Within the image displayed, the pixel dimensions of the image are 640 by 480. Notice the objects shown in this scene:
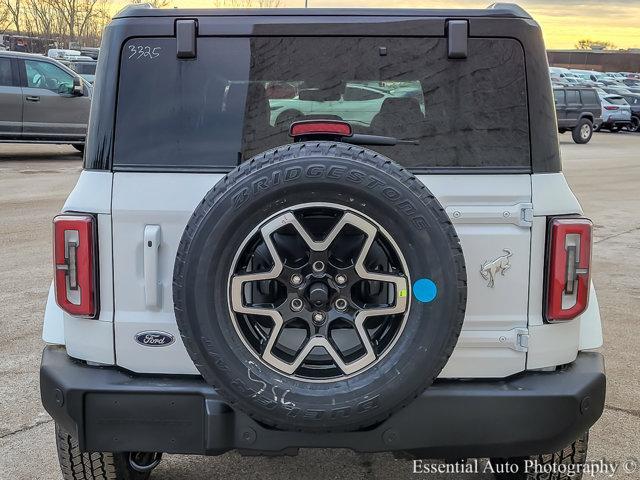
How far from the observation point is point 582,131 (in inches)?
953

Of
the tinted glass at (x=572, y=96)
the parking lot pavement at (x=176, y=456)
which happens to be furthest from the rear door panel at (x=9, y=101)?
the tinted glass at (x=572, y=96)

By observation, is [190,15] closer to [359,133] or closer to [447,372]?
[359,133]

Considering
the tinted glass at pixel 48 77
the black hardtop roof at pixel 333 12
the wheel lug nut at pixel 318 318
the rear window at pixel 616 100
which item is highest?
the black hardtop roof at pixel 333 12

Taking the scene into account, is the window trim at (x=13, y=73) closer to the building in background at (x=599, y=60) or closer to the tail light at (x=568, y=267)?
the tail light at (x=568, y=267)

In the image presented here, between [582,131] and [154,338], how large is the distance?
77.8ft

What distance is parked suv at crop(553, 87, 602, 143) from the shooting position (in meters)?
24.0

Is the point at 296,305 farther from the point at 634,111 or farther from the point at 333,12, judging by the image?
the point at 634,111

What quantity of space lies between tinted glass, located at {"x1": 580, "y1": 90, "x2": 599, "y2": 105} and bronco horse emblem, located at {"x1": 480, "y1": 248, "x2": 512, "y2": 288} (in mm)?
23598

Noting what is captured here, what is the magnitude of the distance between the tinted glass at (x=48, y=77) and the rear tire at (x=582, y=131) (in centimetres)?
1617

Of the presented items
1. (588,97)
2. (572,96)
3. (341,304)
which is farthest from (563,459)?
(588,97)

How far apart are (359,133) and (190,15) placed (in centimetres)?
72

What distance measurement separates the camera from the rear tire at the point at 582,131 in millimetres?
24109

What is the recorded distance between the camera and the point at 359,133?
2705mm

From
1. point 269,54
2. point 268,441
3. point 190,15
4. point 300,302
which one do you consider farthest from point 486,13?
point 268,441
